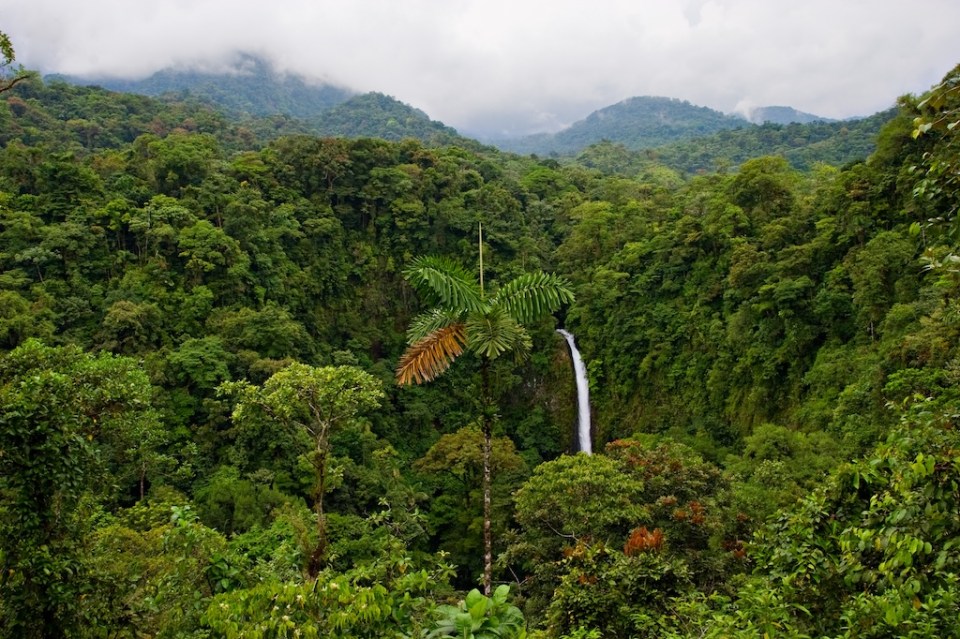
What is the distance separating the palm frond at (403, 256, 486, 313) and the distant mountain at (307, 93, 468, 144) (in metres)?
65.3

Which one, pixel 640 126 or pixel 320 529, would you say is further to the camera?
pixel 640 126

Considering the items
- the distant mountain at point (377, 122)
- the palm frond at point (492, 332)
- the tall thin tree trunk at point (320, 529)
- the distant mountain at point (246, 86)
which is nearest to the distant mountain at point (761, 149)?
the distant mountain at point (377, 122)

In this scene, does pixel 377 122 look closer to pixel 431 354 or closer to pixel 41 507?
pixel 431 354

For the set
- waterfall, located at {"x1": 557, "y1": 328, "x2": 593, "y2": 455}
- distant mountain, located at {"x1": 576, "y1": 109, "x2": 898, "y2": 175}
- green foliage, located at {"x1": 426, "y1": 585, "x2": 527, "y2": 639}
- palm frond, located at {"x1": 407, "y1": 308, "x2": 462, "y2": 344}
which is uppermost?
distant mountain, located at {"x1": 576, "y1": 109, "x2": 898, "y2": 175}

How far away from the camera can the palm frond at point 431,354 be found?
714 centimetres

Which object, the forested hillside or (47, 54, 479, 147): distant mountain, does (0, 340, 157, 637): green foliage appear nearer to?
the forested hillside

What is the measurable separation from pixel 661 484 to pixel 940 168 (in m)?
10.9

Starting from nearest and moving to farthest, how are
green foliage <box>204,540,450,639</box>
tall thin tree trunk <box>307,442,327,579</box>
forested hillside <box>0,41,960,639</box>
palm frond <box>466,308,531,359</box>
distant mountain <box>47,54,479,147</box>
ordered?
1. green foliage <box>204,540,450,639</box>
2. forested hillside <box>0,41,960,639</box>
3. palm frond <box>466,308,531,359</box>
4. tall thin tree trunk <box>307,442,327,579</box>
5. distant mountain <box>47,54,479,147</box>

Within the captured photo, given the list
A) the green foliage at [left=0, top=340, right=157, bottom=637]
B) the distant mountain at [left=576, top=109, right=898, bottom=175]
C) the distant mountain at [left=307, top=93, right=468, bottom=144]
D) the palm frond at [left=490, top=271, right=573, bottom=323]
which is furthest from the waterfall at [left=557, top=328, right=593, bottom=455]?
the distant mountain at [left=307, top=93, right=468, bottom=144]

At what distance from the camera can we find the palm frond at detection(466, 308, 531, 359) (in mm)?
7227

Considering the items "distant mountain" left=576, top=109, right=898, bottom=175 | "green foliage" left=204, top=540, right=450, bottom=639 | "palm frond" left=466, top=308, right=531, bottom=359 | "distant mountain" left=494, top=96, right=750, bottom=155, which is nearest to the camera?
"green foliage" left=204, top=540, right=450, bottom=639

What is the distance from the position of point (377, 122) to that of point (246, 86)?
4191 cm

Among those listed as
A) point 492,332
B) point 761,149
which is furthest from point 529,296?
point 761,149

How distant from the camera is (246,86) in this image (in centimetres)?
10544
